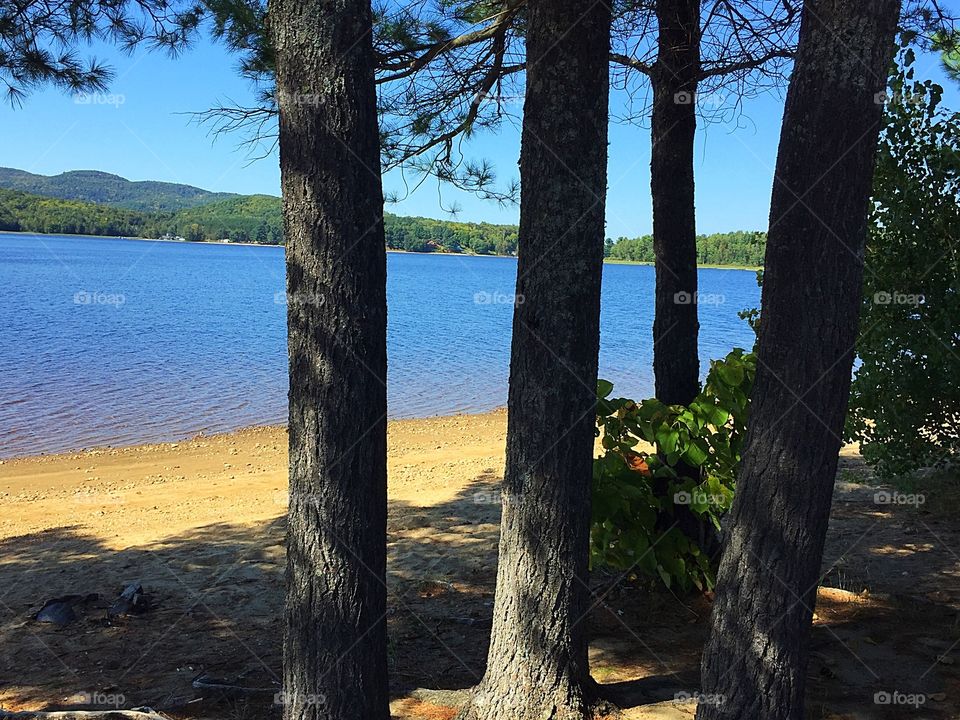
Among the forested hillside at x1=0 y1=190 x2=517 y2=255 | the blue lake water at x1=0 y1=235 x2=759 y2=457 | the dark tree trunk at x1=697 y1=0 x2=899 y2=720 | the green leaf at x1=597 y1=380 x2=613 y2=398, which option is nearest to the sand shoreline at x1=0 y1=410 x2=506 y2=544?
the blue lake water at x1=0 y1=235 x2=759 y2=457

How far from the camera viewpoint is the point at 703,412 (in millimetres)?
4559

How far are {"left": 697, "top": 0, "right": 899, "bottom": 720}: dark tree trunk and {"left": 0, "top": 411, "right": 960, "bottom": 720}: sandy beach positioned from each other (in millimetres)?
798

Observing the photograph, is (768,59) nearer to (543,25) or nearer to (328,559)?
(543,25)

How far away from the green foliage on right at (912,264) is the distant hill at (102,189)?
10604 centimetres

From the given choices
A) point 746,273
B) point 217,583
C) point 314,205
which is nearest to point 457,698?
point 314,205

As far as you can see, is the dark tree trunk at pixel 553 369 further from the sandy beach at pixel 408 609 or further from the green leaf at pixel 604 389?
the green leaf at pixel 604 389

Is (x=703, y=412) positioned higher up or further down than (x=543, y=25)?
further down

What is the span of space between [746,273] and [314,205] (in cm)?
16536

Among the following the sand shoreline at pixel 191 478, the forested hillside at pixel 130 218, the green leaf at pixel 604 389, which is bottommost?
the sand shoreline at pixel 191 478

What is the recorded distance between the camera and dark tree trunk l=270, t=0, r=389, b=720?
299 centimetres

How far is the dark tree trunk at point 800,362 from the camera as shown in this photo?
2885mm

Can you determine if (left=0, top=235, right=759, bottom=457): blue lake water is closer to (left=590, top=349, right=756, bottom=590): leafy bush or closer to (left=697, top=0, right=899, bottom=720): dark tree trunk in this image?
(left=590, top=349, right=756, bottom=590): leafy bush

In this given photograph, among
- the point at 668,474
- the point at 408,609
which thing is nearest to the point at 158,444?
the point at 408,609

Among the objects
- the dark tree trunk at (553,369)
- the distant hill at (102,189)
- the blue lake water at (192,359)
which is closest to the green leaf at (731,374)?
the dark tree trunk at (553,369)
